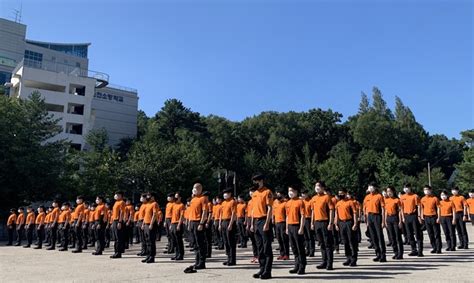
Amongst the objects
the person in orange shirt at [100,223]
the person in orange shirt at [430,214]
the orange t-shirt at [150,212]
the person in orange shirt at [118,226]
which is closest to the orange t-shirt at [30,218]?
the person in orange shirt at [100,223]

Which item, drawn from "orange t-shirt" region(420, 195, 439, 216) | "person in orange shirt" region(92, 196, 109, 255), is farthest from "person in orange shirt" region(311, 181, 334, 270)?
"person in orange shirt" region(92, 196, 109, 255)

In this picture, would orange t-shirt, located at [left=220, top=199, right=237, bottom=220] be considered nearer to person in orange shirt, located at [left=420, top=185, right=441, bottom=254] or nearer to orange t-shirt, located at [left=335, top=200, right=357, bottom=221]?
orange t-shirt, located at [left=335, top=200, right=357, bottom=221]

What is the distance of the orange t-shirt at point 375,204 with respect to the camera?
10.6 meters

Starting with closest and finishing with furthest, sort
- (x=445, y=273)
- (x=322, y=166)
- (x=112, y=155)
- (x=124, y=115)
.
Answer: (x=445, y=273) < (x=112, y=155) < (x=322, y=166) < (x=124, y=115)

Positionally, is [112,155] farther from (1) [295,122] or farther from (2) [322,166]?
(1) [295,122]

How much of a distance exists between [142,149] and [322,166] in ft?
61.6

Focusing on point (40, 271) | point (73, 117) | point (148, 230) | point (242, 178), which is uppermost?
point (73, 117)

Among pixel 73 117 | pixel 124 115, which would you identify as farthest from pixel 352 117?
pixel 73 117

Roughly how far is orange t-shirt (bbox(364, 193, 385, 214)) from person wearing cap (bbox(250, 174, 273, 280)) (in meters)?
3.30

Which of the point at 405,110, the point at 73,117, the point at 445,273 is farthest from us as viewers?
the point at 405,110

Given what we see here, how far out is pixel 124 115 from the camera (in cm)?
5909

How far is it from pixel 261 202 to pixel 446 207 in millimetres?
6661

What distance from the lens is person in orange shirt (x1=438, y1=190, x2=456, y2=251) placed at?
12.1 meters

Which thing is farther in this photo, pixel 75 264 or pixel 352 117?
pixel 352 117
